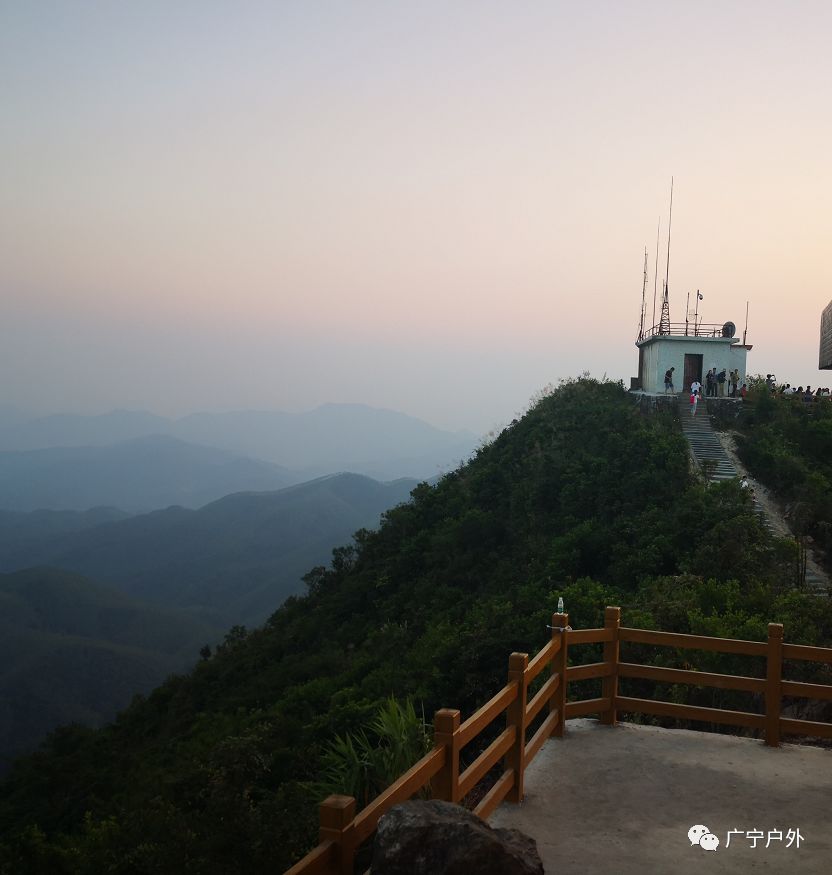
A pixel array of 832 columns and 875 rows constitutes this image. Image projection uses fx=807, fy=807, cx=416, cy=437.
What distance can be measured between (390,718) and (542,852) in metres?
2.75

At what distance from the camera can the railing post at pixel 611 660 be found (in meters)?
7.46

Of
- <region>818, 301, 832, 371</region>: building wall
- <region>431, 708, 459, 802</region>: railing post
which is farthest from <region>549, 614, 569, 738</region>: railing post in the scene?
<region>818, 301, 832, 371</region>: building wall

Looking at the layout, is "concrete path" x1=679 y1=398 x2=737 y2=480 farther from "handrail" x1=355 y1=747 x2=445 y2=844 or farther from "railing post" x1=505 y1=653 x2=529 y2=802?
"handrail" x1=355 y1=747 x2=445 y2=844

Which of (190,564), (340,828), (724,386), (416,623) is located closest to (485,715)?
(340,828)

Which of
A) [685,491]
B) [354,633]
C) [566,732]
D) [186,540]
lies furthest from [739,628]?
[186,540]

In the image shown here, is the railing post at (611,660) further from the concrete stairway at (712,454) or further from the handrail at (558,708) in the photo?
the concrete stairway at (712,454)

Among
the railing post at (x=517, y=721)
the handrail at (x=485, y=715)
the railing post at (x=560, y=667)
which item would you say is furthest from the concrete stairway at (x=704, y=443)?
the handrail at (x=485, y=715)

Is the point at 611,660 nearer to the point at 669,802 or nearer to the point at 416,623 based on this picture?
the point at 669,802

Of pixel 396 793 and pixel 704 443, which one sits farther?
pixel 704 443

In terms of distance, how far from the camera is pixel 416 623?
81.8 ft

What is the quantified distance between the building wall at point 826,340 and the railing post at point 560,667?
130ft

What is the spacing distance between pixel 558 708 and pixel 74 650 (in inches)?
3767
